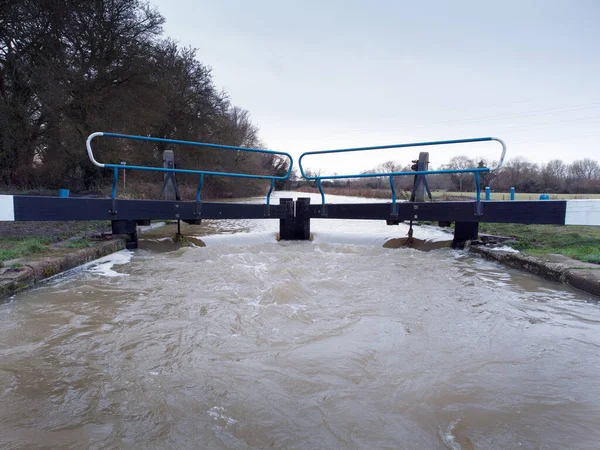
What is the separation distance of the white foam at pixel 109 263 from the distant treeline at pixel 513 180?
8374 millimetres

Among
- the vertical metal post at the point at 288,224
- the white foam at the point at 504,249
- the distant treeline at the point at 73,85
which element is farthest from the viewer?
the distant treeline at the point at 73,85

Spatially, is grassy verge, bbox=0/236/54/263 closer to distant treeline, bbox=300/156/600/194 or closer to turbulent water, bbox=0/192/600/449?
turbulent water, bbox=0/192/600/449

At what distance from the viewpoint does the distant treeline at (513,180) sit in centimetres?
1798

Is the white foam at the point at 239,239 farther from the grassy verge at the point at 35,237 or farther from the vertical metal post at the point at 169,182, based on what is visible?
the grassy verge at the point at 35,237

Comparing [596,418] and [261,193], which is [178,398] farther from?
[261,193]

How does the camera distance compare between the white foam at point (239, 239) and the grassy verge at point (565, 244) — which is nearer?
the grassy verge at point (565, 244)

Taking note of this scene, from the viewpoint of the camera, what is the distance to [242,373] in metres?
2.00

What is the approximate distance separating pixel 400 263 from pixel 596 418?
356 centimetres

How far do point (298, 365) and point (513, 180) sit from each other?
38649 mm

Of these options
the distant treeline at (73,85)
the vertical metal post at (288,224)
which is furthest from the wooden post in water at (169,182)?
the distant treeline at (73,85)

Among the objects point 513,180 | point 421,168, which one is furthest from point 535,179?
point 421,168

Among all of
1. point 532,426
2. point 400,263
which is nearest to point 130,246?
point 400,263

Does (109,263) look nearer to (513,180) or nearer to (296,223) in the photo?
(296,223)

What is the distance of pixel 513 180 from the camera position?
35.6 meters
